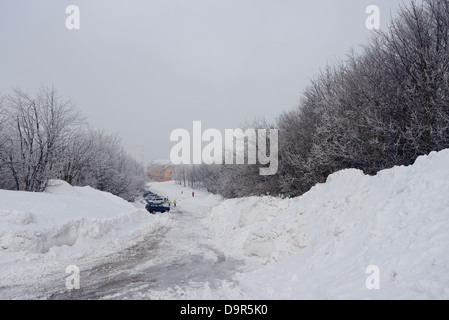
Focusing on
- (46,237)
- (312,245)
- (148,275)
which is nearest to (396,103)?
(312,245)

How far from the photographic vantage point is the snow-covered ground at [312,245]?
4703 mm

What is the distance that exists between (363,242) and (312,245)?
71.1 inches

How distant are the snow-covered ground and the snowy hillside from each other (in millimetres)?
23

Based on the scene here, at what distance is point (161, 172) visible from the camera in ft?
469

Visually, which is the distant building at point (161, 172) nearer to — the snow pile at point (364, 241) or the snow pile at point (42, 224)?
the snow pile at point (42, 224)

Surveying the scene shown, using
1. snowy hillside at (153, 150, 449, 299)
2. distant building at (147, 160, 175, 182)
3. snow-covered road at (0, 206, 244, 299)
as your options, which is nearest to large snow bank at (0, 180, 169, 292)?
snow-covered road at (0, 206, 244, 299)

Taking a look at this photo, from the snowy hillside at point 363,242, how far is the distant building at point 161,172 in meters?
131

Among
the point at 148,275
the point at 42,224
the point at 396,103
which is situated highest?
the point at 396,103

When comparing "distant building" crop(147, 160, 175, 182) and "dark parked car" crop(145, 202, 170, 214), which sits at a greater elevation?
"distant building" crop(147, 160, 175, 182)

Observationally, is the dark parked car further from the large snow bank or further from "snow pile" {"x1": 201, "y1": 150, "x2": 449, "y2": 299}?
"snow pile" {"x1": 201, "y1": 150, "x2": 449, "y2": 299}

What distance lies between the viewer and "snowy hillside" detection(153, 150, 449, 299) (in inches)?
174

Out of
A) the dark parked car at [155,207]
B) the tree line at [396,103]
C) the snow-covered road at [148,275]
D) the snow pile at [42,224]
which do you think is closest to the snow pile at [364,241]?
the snow-covered road at [148,275]

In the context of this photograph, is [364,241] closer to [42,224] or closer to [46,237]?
[46,237]
